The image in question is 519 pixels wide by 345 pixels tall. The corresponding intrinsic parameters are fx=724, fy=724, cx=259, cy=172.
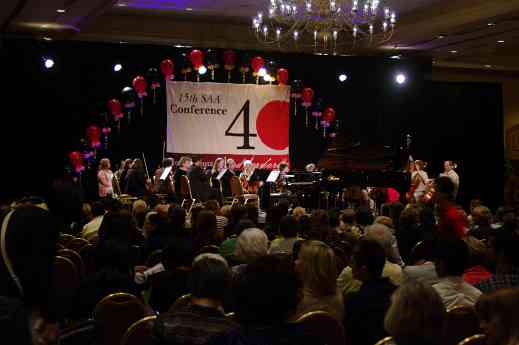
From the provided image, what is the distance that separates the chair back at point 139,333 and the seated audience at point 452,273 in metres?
1.63

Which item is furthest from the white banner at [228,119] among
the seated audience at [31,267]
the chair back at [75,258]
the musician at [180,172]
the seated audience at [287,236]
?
the seated audience at [31,267]

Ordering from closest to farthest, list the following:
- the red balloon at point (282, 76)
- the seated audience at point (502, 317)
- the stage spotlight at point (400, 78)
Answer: the seated audience at point (502, 317) < the red balloon at point (282, 76) < the stage spotlight at point (400, 78)

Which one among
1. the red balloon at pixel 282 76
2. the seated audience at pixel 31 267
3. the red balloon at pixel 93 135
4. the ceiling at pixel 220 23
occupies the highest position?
the ceiling at pixel 220 23

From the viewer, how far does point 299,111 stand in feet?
57.9

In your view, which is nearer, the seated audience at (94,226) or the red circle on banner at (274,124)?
the seated audience at (94,226)

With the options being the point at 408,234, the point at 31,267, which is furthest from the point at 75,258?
the point at 31,267

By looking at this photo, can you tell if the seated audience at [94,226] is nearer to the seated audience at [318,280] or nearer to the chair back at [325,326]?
the seated audience at [318,280]

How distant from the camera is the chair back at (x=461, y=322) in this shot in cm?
351

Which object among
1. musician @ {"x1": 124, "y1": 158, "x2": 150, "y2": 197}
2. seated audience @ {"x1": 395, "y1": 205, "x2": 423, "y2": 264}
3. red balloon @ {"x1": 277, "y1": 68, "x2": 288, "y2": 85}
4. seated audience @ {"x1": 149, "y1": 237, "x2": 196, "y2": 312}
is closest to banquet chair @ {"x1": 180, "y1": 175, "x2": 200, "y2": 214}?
musician @ {"x1": 124, "y1": 158, "x2": 150, "y2": 197}

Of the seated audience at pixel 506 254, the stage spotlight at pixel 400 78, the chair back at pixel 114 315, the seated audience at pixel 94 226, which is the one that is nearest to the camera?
the chair back at pixel 114 315

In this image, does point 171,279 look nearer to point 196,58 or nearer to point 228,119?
point 196,58

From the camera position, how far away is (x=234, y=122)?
54.2ft

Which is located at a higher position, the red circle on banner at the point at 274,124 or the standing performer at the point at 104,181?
the red circle on banner at the point at 274,124

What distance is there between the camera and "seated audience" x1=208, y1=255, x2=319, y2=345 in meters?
2.27
